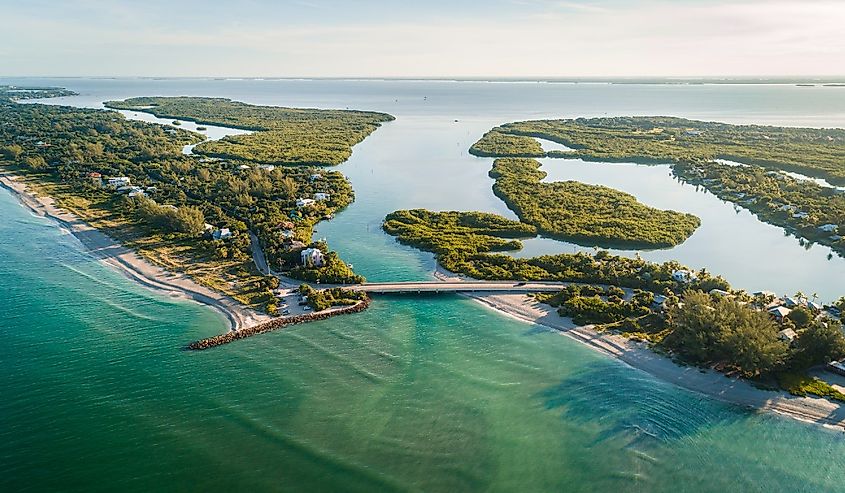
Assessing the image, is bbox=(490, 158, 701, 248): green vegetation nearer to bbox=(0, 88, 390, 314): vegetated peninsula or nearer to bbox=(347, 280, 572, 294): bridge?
bbox=(347, 280, 572, 294): bridge

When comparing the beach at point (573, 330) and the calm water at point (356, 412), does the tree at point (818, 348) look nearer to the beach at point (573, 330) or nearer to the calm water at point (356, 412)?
the beach at point (573, 330)

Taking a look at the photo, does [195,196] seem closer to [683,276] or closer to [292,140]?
[292,140]

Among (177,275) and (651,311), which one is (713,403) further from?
(177,275)


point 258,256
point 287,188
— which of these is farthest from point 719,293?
point 287,188

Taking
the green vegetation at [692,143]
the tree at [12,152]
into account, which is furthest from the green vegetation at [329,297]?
the tree at [12,152]

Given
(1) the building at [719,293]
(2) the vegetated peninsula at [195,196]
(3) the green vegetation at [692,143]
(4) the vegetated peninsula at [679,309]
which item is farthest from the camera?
(3) the green vegetation at [692,143]

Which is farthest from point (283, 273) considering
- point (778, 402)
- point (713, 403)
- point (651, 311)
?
point (778, 402)
